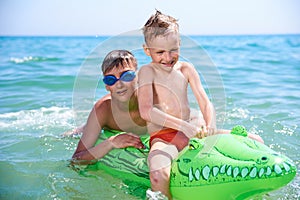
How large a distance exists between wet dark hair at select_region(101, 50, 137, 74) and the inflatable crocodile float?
96cm

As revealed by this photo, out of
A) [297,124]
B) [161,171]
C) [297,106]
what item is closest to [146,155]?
[161,171]

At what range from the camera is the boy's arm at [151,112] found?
3.01 meters

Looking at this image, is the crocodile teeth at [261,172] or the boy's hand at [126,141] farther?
the boy's hand at [126,141]

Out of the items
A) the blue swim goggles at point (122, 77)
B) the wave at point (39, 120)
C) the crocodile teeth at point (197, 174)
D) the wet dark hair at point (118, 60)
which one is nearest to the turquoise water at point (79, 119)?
the wave at point (39, 120)

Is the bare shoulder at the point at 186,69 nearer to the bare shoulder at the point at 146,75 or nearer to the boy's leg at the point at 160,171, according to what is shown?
the bare shoulder at the point at 146,75

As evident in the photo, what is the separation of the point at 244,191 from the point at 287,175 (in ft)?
1.00

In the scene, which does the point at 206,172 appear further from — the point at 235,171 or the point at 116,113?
the point at 116,113

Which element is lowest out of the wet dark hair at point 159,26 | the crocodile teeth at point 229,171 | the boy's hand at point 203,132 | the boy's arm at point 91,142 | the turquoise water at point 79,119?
the turquoise water at point 79,119

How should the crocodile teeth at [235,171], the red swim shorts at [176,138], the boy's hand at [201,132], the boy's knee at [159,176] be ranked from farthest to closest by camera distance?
1. the red swim shorts at [176,138]
2. the boy's hand at [201,132]
3. the boy's knee at [159,176]
4. the crocodile teeth at [235,171]

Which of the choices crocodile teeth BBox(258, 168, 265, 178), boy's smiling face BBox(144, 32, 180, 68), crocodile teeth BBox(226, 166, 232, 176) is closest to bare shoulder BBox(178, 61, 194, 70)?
boy's smiling face BBox(144, 32, 180, 68)

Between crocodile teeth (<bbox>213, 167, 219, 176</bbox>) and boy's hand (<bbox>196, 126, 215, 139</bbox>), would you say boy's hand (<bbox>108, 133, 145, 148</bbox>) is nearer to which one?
boy's hand (<bbox>196, 126, 215, 139</bbox>)

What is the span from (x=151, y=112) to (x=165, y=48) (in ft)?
1.69

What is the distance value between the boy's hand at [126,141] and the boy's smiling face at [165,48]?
2.36 ft

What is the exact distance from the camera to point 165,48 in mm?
3021
